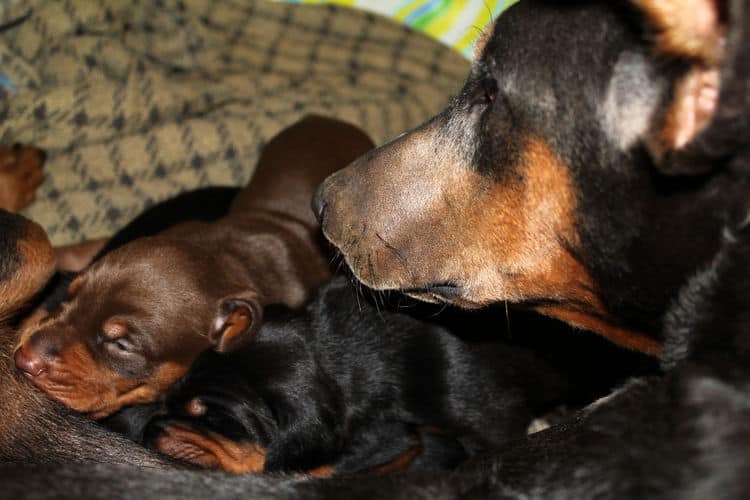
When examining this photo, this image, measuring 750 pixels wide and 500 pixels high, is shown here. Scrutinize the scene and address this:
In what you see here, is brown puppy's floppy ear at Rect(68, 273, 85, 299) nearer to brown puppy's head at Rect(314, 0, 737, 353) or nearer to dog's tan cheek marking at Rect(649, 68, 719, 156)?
brown puppy's head at Rect(314, 0, 737, 353)

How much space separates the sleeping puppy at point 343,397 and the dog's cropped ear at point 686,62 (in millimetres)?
1722

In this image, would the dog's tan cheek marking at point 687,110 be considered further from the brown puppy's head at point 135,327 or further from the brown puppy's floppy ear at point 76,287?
the brown puppy's floppy ear at point 76,287

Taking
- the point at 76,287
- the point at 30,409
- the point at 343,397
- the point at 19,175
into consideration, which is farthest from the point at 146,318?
the point at 19,175

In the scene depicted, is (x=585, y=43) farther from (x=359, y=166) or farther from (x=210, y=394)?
(x=210, y=394)

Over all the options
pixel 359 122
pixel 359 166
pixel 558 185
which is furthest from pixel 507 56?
pixel 359 122

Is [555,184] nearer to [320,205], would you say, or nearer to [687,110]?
[687,110]

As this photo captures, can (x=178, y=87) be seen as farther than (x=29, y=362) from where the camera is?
Yes

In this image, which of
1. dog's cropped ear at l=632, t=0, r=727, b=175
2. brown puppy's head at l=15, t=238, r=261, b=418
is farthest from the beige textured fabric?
dog's cropped ear at l=632, t=0, r=727, b=175

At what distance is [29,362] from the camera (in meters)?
3.30

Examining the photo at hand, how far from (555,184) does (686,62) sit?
1.88ft

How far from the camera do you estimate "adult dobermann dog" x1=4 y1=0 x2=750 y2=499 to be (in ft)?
6.88

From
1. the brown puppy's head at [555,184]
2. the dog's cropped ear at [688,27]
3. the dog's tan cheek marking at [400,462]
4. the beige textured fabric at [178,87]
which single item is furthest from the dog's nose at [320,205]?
the beige textured fabric at [178,87]

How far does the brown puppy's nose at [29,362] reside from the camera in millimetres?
3285

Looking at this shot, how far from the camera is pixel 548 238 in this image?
2.73 m
